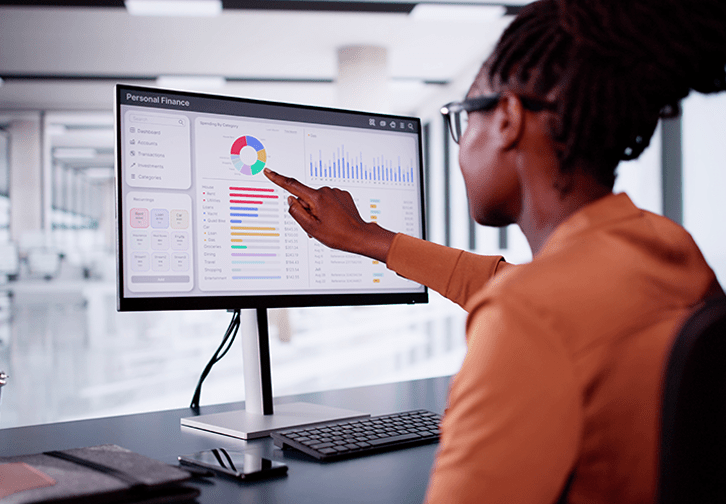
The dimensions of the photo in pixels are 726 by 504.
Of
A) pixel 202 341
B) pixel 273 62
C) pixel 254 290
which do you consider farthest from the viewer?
pixel 273 62

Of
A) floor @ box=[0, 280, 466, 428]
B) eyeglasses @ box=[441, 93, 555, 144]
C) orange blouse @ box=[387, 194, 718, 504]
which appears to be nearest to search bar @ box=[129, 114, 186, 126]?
eyeglasses @ box=[441, 93, 555, 144]

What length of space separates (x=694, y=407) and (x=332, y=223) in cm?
67

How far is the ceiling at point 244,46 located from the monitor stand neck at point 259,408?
16.3 ft

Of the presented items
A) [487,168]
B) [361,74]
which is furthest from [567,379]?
[361,74]

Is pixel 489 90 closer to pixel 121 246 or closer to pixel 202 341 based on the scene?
pixel 121 246

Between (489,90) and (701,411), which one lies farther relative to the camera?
(489,90)

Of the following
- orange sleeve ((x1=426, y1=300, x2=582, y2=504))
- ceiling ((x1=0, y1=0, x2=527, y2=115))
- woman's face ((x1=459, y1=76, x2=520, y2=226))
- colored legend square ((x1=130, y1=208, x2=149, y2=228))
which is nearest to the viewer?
orange sleeve ((x1=426, y1=300, x2=582, y2=504))

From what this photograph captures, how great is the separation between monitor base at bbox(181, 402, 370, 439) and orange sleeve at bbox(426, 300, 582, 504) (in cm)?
61

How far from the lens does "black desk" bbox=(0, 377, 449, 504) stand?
0.73 metres

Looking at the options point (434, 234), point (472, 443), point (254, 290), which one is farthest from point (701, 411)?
point (434, 234)

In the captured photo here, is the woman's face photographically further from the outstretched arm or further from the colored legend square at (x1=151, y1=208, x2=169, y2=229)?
the colored legend square at (x1=151, y1=208, x2=169, y2=229)

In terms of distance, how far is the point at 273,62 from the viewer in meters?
7.52

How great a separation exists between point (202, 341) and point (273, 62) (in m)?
3.55

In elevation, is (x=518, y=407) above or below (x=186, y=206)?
below
